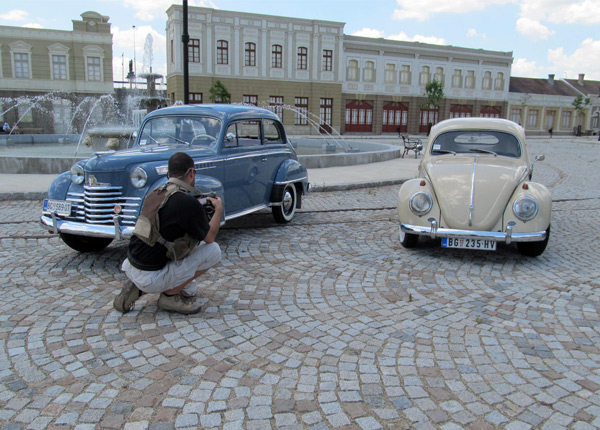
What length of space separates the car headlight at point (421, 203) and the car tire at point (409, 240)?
0.43 metres

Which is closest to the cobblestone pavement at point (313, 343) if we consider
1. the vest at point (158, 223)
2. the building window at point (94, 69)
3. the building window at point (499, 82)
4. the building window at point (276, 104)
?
the vest at point (158, 223)

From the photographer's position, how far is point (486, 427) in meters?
2.78

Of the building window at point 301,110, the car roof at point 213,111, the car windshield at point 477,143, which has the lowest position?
the car windshield at point 477,143

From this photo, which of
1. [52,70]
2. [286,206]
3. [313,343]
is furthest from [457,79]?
[313,343]

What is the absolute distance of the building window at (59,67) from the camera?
130 ft

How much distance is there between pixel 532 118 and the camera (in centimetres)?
5881

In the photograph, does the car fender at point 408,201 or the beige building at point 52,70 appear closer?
the car fender at point 408,201

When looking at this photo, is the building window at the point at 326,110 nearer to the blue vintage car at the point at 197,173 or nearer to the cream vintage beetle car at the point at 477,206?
the blue vintage car at the point at 197,173

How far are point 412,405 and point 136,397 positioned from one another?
1.73m

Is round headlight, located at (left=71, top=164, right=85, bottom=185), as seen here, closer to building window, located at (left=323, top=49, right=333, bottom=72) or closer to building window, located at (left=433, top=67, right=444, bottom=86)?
Result: building window, located at (left=323, top=49, right=333, bottom=72)

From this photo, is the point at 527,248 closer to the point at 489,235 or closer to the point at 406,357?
the point at 489,235

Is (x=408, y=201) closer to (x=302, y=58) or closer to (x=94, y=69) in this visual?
(x=94, y=69)

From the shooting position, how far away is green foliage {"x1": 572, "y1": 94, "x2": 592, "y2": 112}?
5925cm

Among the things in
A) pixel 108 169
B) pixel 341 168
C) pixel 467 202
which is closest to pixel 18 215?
pixel 108 169
